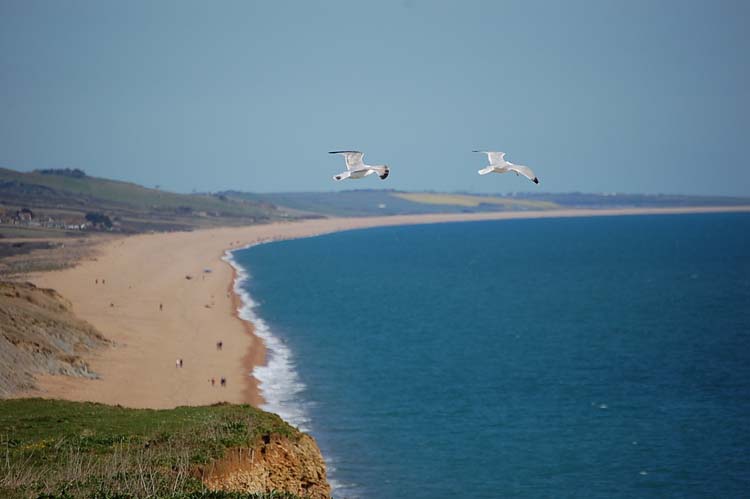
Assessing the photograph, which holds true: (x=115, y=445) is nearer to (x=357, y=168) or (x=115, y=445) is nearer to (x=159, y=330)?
(x=357, y=168)

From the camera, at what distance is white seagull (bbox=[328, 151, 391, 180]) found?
18.4 m

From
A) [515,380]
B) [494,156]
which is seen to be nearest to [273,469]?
[494,156]

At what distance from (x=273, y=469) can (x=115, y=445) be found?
3.75m

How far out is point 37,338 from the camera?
4259 cm

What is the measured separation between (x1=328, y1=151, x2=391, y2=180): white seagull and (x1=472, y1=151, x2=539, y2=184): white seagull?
2.32 meters

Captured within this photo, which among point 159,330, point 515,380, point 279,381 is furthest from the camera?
point 159,330

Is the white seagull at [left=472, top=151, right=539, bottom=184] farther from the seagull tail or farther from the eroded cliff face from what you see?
the eroded cliff face

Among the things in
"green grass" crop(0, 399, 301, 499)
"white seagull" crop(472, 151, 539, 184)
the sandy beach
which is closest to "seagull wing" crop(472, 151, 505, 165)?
"white seagull" crop(472, 151, 539, 184)

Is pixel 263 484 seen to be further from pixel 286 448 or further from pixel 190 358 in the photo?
pixel 190 358

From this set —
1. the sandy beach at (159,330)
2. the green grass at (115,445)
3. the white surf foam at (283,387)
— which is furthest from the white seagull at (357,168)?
the sandy beach at (159,330)

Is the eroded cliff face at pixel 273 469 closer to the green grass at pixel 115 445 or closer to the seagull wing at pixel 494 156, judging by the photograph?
the green grass at pixel 115 445

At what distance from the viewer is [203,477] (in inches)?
742

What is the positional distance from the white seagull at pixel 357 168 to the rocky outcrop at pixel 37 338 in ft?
69.4

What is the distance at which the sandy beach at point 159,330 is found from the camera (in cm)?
4006
